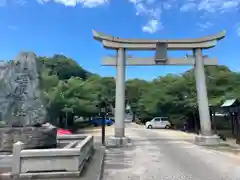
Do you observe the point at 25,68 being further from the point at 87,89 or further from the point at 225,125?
the point at 225,125

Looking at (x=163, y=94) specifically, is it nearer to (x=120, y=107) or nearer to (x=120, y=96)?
(x=120, y=96)

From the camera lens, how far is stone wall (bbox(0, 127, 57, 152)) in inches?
362

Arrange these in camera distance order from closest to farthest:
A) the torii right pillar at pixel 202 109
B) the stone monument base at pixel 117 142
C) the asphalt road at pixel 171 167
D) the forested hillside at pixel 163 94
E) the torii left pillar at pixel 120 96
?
the asphalt road at pixel 171 167 → the stone monument base at pixel 117 142 → the torii right pillar at pixel 202 109 → the torii left pillar at pixel 120 96 → the forested hillside at pixel 163 94

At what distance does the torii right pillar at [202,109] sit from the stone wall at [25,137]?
1082 cm

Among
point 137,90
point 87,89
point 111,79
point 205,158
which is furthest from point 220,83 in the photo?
point 111,79

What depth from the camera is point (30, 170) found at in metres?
7.68

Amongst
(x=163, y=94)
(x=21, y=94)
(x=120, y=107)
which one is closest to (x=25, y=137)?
(x=21, y=94)

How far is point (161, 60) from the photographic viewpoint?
1817 centimetres

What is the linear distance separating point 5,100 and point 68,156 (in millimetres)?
3426

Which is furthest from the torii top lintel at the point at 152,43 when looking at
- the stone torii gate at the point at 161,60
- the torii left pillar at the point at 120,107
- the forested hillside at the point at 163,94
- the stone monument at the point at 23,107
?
the stone monument at the point at 23,107

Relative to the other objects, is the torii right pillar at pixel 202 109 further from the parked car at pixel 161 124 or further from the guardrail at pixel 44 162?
the parked car at pixel 161 124

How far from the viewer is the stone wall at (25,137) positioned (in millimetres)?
9188

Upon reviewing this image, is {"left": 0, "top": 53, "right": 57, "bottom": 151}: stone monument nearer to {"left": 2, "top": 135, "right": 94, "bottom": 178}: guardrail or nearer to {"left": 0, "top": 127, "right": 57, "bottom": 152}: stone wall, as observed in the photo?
{"left": 0, "top": 127, "right": 57, "bottom": 152}: stone wall

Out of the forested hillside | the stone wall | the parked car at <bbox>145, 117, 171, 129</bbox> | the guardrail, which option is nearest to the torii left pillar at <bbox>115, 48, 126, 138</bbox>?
the forested hillside
